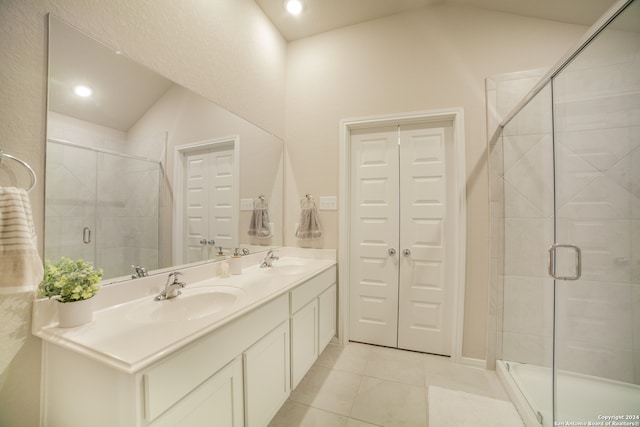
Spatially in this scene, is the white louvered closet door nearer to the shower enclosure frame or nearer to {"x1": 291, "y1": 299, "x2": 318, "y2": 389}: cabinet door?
the shower enclosure frame

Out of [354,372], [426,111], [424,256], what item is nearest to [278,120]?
[426,111]

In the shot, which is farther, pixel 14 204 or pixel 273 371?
pixel 273 371

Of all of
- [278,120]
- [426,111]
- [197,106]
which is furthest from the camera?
[278,120]

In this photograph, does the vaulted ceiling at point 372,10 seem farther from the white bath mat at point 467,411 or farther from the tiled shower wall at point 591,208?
the white bath mat at point 467,411

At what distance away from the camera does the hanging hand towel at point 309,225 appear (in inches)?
88.3

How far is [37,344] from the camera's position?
0.84 metres

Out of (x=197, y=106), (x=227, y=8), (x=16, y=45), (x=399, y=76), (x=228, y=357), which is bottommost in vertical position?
(x=228, y=357)

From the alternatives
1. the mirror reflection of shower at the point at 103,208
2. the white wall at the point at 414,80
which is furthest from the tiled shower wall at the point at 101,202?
the white wall at the point at 414,80

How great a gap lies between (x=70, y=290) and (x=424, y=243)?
2.19 metres

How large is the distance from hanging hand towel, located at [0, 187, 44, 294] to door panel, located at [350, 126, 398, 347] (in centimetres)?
198

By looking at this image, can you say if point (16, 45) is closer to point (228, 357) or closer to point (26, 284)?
point (26, 284)

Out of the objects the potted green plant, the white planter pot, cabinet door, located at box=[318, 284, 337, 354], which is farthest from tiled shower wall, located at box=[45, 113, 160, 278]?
cabinet door, located at box=[318, 284, 337, 354]

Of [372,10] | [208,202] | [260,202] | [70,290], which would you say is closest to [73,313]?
[70,290]

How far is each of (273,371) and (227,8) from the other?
236 cm
